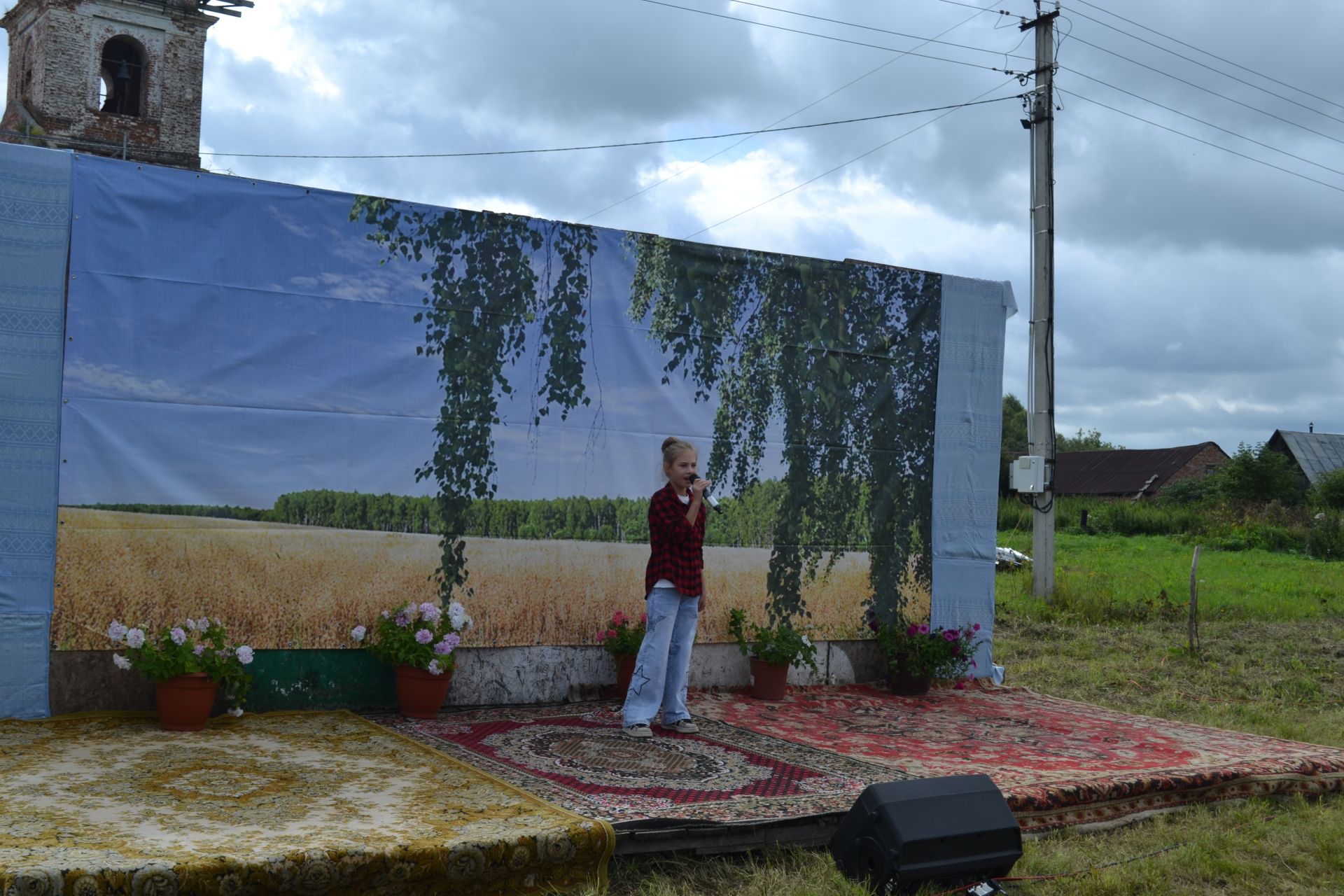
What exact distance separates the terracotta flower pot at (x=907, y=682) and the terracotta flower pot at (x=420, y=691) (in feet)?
9.61

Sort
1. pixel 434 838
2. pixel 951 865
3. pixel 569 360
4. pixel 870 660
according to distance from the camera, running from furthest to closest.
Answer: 1. pixel 870 660
2. pixel 569 360
3. pixel 951 865
4. pixel 434 838

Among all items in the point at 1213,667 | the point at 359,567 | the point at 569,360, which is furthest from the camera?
the point at 1213,667

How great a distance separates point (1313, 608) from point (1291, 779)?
27.9ft

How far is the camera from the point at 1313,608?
12.7m

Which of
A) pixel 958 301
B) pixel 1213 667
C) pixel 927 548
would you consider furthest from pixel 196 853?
pixel 1213 667

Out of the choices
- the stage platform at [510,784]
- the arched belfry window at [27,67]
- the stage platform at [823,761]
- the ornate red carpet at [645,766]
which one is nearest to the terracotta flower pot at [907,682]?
the stage platform at [823,761]

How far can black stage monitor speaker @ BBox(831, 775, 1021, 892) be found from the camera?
3572 mm

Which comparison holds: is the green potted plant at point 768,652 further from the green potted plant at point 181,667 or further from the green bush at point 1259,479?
the green bush at point 1259,479

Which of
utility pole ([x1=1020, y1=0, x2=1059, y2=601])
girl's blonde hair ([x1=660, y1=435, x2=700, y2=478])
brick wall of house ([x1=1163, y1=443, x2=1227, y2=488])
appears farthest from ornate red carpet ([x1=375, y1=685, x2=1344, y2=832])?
brick wall of house ([x1=1163, y1=443, x2=1227, y2=488])

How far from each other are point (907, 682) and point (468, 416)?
3.16 m

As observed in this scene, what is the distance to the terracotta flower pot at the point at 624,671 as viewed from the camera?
6.17 meters

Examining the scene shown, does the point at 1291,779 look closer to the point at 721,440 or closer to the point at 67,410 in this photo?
the point at 721,440

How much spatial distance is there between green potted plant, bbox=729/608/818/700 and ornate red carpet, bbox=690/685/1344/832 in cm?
13

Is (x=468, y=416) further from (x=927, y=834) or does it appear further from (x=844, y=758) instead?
(x=927, y=834)
